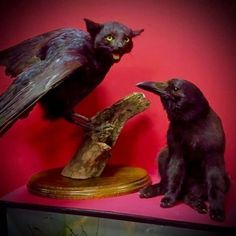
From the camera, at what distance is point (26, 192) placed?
1395 millimetres

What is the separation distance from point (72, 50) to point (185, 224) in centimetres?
62

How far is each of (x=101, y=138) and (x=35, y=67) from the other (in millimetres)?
351

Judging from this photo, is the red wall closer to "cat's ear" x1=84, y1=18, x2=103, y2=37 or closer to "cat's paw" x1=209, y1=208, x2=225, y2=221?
"cat's ear" x1=84, y1=18, x2=103, y2=37

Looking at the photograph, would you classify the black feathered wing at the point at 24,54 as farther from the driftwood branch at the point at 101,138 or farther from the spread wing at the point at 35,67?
the driftwood branch at the point at 101,138

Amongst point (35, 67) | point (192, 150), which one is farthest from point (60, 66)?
point (192, 150)

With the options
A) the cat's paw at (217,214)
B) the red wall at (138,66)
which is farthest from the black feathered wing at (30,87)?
the cat's paw at (217,214)

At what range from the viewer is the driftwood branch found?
4.57 ft

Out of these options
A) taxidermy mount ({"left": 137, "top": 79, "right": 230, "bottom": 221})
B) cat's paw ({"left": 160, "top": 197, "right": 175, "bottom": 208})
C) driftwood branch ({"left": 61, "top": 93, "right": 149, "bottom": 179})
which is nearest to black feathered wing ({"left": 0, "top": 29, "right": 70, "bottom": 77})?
driftwood branch ({"left": 61, "top": 93, "right": 149, "bottom": 179})

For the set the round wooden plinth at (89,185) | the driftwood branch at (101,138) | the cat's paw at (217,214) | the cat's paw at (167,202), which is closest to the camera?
the cat's paw at (217,214)

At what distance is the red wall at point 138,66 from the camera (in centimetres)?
143

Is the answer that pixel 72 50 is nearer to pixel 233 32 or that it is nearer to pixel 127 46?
pixel 127 46

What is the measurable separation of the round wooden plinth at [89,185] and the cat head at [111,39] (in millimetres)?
404

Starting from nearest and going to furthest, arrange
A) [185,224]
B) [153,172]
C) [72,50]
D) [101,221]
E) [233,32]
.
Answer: [185,224]
[101,221]
[72,50]
[233,32]
[153,172]

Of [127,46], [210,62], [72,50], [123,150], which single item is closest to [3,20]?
[72,50]
